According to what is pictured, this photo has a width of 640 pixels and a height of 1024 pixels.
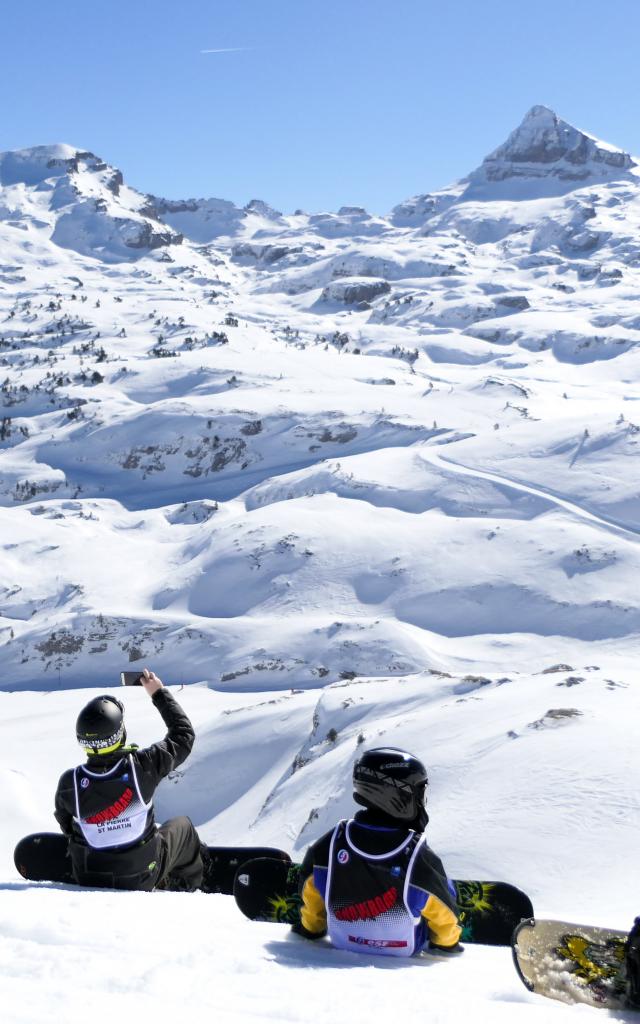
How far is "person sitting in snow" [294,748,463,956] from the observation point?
14.7ft

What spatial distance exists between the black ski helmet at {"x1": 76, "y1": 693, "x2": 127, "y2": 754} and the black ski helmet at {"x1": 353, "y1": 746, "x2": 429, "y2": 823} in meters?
2.09

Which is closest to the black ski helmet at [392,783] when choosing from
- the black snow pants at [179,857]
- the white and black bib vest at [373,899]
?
the white and black bib vest at [373,899]

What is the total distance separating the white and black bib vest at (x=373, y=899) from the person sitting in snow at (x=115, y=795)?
1.80 metres

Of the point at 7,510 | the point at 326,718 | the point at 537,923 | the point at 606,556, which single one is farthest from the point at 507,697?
the point at 7,510

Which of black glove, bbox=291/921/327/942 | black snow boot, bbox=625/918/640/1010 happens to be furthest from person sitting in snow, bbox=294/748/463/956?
black snow boot, bbox=625/918/640/1010

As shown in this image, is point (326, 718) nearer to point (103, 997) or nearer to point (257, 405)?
point (103, 997)

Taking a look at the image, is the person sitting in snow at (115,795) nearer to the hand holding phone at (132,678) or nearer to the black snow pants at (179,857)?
the hand holding phone at (132,678)

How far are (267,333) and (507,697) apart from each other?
8768cm

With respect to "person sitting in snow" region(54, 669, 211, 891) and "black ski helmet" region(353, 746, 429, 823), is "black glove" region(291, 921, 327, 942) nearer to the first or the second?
"black ski helmet" region(353, 746, 429, 823)

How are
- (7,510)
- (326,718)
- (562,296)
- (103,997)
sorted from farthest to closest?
1. (562,296)
2. (7,510)
3. (326,718)
4. (103,997)

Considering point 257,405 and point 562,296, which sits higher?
point 562,296

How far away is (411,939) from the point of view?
15.1 feet

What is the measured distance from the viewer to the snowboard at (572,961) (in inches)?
167

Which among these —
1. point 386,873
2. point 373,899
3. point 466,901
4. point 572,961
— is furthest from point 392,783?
point 466,901
